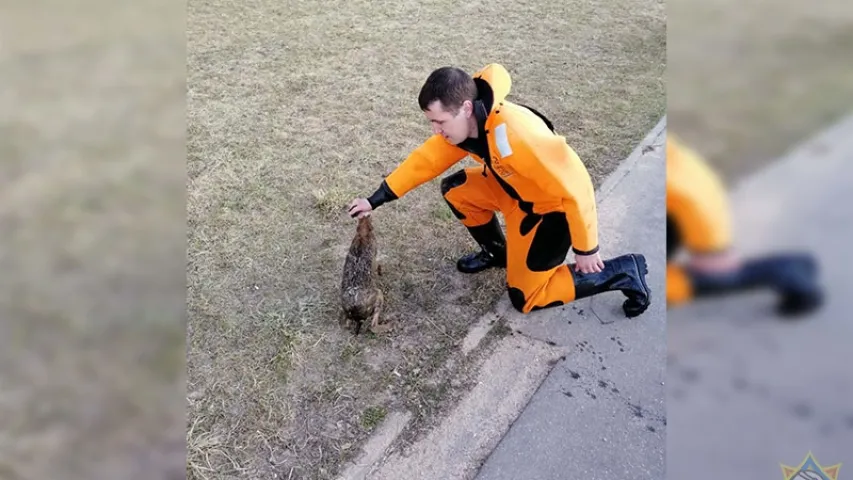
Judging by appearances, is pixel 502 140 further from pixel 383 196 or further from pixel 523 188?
pixel 383 196

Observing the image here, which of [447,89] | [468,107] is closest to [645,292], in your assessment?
[468,107]

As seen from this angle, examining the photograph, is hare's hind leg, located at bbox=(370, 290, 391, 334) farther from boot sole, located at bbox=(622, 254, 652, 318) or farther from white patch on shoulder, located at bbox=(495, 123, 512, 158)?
boot sole, located at bbox=(622, 254, 652, 318)

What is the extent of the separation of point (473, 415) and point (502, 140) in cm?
125

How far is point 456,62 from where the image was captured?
20.6 ft

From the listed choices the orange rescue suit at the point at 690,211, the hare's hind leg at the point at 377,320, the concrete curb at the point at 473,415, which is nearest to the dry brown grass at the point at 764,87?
the orange rescue suit at the point at 690,211

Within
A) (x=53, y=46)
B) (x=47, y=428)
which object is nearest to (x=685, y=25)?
(x=53, y=46)

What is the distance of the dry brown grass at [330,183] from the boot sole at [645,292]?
2.31 ft

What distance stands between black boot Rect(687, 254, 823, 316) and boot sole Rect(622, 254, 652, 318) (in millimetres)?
2713

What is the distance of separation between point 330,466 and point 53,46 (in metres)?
2.31

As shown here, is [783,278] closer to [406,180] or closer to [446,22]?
[406,180]

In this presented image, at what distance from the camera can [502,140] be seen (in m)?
2.68

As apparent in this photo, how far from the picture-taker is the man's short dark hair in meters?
2.68

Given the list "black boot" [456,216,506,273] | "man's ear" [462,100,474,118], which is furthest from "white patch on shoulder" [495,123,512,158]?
"black boot" [456,216,506,273]

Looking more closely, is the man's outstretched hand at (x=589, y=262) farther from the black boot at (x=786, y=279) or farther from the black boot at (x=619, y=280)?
the black boot at (x=786, y=279)
